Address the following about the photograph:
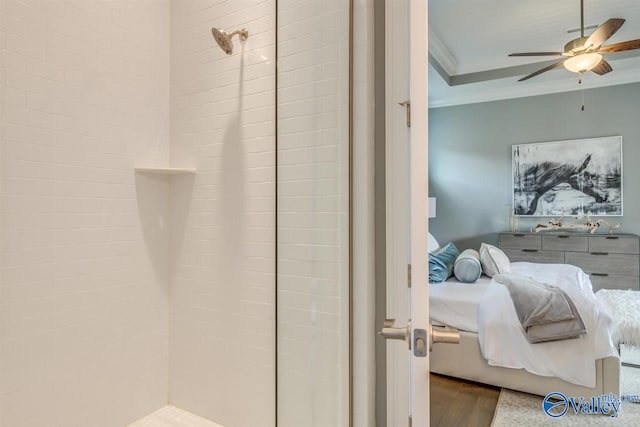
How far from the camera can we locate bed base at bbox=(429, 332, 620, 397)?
189 cm

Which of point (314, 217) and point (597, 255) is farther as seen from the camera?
point (597, 255)

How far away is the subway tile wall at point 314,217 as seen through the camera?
119 cm

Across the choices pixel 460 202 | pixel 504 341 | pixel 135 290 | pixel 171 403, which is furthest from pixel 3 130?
pixel 460 202

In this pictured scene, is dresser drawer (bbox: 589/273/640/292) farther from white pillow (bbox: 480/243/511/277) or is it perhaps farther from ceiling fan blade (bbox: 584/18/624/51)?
ceiling fan blade (bbox: 584/18/624/51)

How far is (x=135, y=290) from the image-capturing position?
1.80 metres

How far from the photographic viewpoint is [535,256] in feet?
8.36

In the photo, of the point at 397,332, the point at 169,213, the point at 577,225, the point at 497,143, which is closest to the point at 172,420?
the point at 169,213

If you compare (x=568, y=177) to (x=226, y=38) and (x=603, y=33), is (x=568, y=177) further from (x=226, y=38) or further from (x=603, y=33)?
Answer: (x=226, y=38)

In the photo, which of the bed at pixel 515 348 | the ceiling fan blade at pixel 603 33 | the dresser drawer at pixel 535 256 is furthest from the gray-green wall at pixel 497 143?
the bed at pixel 515 348

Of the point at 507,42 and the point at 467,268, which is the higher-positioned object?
the point at 507,42

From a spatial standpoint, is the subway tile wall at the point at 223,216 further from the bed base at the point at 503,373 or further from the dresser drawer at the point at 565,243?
the dresser drawer at the point at 565,243

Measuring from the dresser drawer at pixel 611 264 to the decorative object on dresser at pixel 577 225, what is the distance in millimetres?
205

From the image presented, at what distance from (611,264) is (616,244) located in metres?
0.18

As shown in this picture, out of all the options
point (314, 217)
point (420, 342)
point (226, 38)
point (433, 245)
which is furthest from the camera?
point (433, 245)
